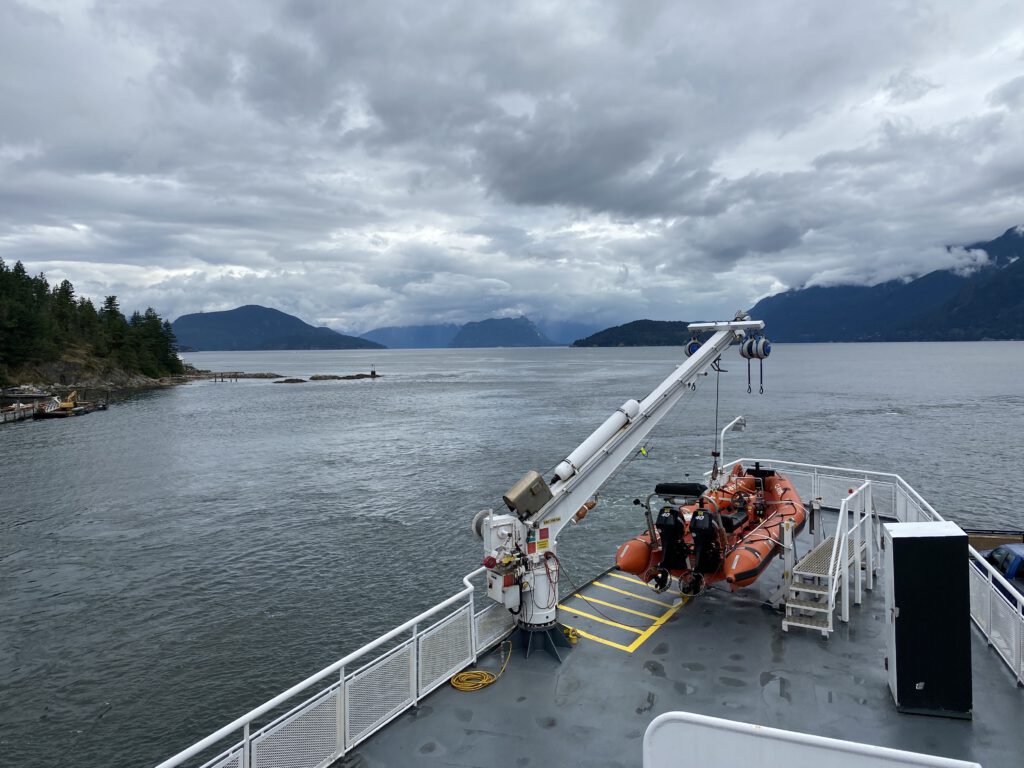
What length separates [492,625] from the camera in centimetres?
878

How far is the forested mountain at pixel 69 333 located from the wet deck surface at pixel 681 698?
4092 inches

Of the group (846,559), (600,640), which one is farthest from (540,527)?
(846,559)

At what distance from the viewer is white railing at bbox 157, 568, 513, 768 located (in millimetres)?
5578

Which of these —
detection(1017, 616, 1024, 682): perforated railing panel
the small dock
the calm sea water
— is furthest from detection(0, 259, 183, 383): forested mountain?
detection(1017, 616, 1024, 682): perforated railing panel

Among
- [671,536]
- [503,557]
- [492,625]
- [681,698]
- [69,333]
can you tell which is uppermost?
[69,333]

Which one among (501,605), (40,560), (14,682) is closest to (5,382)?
(40,560)

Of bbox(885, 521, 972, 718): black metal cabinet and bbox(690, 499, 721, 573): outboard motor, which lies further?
bbox(690, 499, 721, 573): outboard motor

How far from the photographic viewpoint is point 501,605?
895cm

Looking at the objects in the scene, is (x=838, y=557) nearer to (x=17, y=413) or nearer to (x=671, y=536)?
(x=671, y=536)

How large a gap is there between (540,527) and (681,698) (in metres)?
2.70

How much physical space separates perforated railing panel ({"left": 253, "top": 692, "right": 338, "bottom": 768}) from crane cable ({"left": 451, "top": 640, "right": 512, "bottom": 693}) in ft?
5.91

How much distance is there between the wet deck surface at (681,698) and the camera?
653 cm

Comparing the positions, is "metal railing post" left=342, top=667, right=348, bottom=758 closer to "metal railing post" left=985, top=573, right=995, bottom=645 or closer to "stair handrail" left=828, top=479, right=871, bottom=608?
"stair handrail" left=828, top=479, right=871, bottom=608

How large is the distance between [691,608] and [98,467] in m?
41.9
